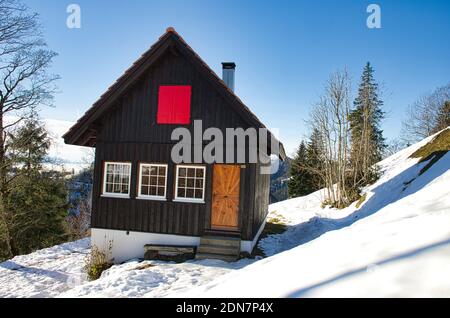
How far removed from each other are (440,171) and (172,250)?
378 inches

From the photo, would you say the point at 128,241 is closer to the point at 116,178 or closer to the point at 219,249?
the point at 116,178

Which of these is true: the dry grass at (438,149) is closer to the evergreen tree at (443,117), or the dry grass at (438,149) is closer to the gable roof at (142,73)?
the gable roof at (142,73)

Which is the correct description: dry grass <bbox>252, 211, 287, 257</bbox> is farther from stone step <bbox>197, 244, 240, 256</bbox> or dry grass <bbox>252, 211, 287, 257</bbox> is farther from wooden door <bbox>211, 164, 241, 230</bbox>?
wooden door <bbox>211, 164, 241, 230</bbox>

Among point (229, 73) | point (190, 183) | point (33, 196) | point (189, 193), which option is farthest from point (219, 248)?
point (33, 196)

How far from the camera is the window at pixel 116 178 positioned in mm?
8852

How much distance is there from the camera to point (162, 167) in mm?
8695

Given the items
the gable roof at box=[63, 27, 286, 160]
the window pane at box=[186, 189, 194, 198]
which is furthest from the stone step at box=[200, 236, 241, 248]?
the gable roof at box=[63, 27, 286, 160]

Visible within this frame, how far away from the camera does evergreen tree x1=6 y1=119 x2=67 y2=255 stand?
1417 centimetres

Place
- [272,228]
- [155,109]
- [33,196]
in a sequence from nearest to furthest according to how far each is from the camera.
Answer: [155,109]
[272,228]
[33,196]

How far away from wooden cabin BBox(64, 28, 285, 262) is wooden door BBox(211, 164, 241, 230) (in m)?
0.03

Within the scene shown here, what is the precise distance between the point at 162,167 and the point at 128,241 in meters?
2.82

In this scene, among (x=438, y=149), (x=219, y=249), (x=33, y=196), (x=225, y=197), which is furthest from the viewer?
(x=33, y=196)

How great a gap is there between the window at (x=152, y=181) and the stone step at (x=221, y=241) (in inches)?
81.4
